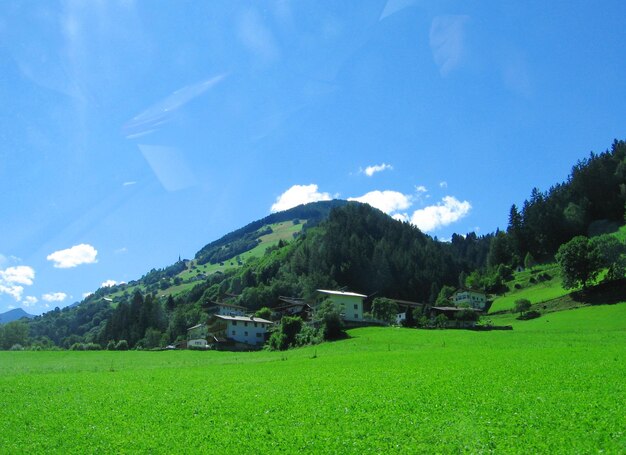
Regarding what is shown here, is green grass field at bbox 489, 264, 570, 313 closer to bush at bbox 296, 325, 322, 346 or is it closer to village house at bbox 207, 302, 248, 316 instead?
bush at bbox 296, 325, 322, 346

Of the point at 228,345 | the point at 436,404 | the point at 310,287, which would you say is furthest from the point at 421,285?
the point at 436,404

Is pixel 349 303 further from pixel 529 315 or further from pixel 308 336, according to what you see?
pixel 529 315

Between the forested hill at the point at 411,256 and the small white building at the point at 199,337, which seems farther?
the forested hill at the point at 411,256

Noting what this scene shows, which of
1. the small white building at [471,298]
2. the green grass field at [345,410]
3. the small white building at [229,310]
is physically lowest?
the green grass field at [345,410]

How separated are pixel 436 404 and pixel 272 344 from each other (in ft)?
198

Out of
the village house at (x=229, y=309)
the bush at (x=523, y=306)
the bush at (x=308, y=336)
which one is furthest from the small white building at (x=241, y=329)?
the bush at (x=523, y=306)

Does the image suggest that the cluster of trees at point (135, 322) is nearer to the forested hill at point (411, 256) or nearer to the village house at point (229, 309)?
the forested hill at point (411, 256)

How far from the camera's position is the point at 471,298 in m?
118

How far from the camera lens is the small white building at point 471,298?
116875 millimetres

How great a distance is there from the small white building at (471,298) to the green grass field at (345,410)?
287 ft

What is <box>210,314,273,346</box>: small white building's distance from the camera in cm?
9900

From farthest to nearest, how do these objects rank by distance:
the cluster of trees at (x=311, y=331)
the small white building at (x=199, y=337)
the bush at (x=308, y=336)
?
the small white building at (x=199, y=337) < the cluster of trees at (x=311, y=331) < the bush at (x=308, y=336)

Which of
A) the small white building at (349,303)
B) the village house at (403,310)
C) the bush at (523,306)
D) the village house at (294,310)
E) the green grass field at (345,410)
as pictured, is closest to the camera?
the green grass field at (345,410)

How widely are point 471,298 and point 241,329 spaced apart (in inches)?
2386
